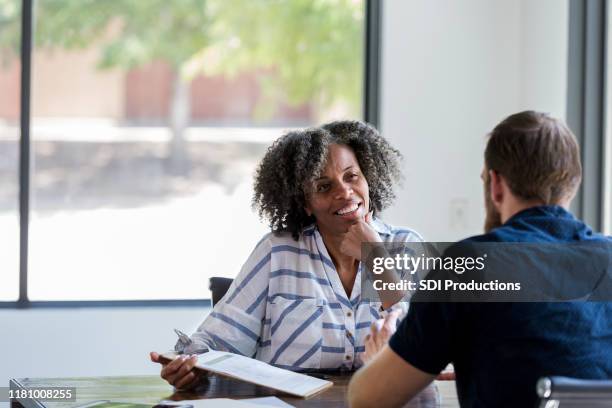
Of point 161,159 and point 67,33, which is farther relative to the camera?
point 161,159

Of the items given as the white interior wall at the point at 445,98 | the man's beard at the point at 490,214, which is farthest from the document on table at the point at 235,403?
the white interior wall at the point at 445,98

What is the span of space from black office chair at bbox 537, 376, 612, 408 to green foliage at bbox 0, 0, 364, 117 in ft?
8.83

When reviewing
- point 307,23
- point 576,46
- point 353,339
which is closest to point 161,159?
point 307,23

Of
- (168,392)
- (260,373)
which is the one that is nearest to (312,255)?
(260,373)

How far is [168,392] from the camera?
1.99m

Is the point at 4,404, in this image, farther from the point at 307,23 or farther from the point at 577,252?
the point at 307,23

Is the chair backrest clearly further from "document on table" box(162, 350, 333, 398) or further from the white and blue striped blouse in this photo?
"document on table" box(162, 350, 333, 398)

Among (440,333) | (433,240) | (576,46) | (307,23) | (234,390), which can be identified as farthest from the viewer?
(307,23)

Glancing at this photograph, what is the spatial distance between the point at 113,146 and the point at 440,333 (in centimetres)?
298

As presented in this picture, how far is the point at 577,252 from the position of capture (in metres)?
1.51

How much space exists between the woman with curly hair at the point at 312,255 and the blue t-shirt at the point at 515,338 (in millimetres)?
795

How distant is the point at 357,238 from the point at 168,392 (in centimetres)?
66

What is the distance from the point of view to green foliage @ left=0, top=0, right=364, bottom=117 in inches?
152

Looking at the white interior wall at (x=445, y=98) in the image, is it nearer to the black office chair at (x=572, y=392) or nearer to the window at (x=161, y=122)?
the window at (x=161, y=122)
